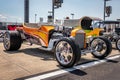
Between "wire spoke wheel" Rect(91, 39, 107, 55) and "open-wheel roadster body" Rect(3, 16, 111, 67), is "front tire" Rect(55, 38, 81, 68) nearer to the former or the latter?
"open-wheel roadster body" Rect(3, 16, 111, 67)

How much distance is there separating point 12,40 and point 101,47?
13.1ft

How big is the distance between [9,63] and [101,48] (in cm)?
388

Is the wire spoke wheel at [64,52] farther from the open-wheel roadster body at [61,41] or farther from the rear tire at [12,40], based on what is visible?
the rear tire at [12,40]

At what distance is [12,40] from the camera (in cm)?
877

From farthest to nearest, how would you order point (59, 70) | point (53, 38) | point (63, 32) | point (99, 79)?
point (63, 32) < point (53, 38) < point (59, 70) < point (99, 79)

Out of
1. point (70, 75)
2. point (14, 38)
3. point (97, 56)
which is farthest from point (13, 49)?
point (70, 75)

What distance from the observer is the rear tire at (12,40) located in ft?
28.8

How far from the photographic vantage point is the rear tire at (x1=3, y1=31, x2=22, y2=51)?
8.77 metres

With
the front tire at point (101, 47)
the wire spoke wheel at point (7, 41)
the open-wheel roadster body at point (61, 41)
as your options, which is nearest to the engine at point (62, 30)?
the open-wheel roadster body at point (61, 41)

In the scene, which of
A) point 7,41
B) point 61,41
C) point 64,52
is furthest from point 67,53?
point 7,41

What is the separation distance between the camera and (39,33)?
826 centimetres

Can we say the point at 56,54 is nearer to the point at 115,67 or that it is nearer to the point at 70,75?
the point at 70,75

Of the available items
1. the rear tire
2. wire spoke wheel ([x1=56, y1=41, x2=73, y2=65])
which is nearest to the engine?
wire spoke wheel ([x1=56, y1=41, x2=73, y2=65])

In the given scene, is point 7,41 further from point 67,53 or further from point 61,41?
point 67,53
